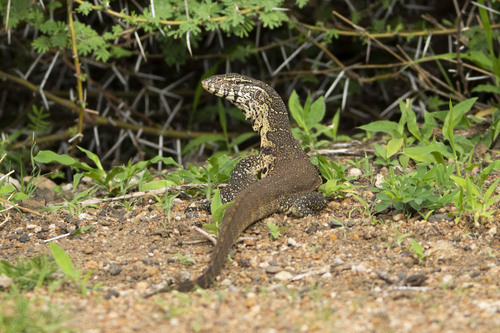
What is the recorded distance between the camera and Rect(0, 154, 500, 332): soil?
3338 mm

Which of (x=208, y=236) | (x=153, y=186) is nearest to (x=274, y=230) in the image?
(x=208, y=236)

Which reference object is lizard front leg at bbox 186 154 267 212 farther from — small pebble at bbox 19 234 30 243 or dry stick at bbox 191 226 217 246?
small pebble at bbox 19 234 30 243

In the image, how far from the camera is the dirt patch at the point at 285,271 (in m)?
3.34

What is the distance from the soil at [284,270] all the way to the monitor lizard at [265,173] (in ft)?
0.51

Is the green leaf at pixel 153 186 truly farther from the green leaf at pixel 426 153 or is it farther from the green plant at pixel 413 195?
the green leaf at pixel 426 153


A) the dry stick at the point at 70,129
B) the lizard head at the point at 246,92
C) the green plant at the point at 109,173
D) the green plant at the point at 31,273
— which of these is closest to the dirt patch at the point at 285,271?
the green plant at the point at 31,273

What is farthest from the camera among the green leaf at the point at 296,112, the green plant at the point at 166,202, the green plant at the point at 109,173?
the green leaf at the point at 296,112

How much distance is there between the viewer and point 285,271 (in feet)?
14.0

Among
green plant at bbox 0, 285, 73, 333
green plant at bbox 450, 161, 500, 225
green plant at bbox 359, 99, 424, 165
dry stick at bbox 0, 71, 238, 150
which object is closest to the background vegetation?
dry stick at bbox 0, 71, 238, 150

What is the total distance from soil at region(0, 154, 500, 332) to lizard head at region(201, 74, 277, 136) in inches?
49.7

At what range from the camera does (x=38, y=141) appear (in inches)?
315

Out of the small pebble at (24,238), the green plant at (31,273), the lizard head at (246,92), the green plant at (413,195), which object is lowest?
the small pebble at (24,238)

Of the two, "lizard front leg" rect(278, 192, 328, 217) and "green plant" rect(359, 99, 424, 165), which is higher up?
"green plant" rect(359, 99, 424, 165)

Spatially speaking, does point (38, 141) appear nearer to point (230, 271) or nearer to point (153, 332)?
point (230, 271)
